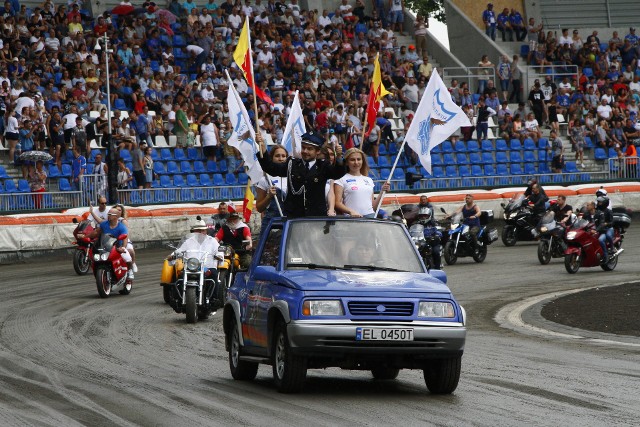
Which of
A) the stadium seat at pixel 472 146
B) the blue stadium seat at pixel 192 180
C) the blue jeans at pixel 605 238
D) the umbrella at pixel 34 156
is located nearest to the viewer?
the blue jeans at pixel 605 238

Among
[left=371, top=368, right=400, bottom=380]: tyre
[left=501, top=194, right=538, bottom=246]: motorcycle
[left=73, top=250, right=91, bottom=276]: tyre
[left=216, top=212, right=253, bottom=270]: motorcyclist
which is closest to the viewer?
[left=371, top=368, right=400, bottom=380]: tyre

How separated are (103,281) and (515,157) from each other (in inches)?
832

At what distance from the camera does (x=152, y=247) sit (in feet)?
107

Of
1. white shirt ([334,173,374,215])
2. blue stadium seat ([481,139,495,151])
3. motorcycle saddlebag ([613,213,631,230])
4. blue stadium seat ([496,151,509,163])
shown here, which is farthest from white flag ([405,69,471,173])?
blue stadium seat ([496,151,509,163])

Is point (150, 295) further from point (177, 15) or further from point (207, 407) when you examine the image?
point (177, 15)

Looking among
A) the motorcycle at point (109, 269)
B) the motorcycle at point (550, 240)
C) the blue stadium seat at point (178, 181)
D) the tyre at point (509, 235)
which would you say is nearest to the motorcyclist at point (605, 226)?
the motorcycle at point (550, 240)

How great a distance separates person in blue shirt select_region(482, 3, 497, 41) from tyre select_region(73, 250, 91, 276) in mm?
24847

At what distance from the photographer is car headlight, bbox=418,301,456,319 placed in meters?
10.9

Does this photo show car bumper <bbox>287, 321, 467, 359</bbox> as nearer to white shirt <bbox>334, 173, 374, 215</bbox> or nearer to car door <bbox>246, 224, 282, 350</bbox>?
car door <bbox>246, 224, 282, 350</bbox>

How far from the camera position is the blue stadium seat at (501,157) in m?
40.8

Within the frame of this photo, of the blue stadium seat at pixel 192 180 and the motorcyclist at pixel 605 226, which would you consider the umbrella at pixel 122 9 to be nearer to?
the blue stadium seat at pixel 192 180

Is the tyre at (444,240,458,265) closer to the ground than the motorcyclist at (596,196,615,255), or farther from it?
closer to the ground

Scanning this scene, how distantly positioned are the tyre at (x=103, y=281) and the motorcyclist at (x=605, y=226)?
991cm

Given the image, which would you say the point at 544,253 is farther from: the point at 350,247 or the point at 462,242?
the point at 350,247
